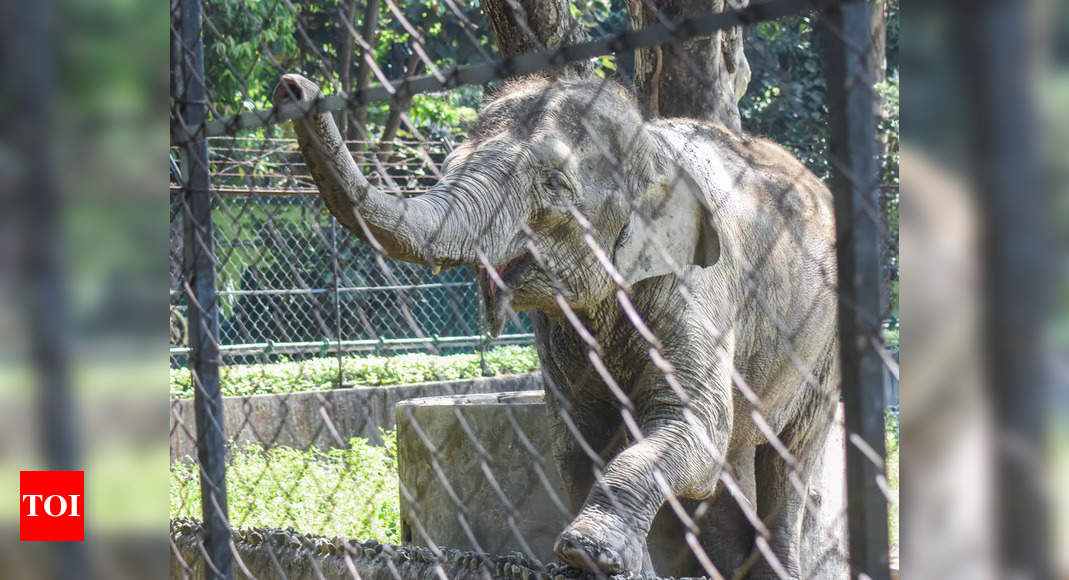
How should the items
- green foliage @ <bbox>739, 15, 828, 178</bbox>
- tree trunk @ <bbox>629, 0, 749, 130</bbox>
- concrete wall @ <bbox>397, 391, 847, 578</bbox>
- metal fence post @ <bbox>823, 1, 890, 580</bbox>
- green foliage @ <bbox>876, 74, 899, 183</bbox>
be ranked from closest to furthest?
metal fence post @ <bbox>823, 1, 890, 580</bbox>, green foliage @ <bbox>876, 74, 899, 183</bbox>, concrete wall @ <bbox>397, 391, 847, 578</bbox>, tree trunk @ <bbox>629, 0, 749, 130</bbox>, green foliage @ <bbox>739, 15, 828, 178</bbox>

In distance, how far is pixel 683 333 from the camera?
397 centimetres

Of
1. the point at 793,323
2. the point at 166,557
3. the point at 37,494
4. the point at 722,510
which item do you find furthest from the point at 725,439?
the point at 37,494

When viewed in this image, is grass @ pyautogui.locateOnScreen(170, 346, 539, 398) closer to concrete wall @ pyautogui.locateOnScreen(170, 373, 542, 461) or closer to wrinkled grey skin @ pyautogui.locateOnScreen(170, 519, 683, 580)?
concrete wall @ pyautogui.locateOnScreen(170, 373, 542, 461)

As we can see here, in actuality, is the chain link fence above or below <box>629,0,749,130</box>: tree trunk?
below

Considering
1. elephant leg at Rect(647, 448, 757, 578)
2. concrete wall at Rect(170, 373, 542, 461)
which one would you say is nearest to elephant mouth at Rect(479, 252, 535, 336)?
elephant leg at Rect(647, 448, 757, 578)

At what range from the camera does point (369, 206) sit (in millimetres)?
2535

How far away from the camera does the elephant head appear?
124 inches

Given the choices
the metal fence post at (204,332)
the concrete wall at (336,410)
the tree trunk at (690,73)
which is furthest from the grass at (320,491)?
the metal fence post at (204,332)

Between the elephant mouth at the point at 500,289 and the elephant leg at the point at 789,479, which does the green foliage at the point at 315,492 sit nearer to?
the elephant leg at the point at 789,479

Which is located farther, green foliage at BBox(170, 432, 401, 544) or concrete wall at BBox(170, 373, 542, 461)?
concrete wall at BBox(170, 373, 542, 461)

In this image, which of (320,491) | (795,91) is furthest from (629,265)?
(795,91)

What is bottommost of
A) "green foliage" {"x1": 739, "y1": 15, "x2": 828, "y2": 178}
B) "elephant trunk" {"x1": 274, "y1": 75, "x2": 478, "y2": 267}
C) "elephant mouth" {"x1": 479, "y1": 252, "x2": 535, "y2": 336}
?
"elephant mouth" {"x1": 479, "y1": 252, "x2": 535, "y2": 336}

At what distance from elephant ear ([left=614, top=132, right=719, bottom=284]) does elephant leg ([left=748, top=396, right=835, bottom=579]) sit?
1.56m

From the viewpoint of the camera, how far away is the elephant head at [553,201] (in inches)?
124
